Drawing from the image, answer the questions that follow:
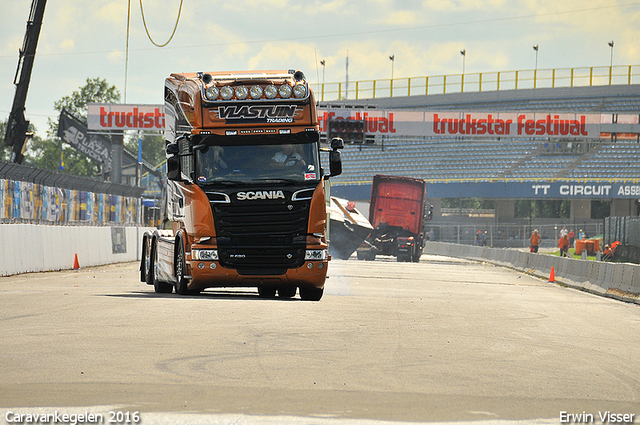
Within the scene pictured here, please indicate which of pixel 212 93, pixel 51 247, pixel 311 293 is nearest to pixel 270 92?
pixel 212 93

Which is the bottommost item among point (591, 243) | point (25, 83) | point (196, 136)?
point (591, 243)

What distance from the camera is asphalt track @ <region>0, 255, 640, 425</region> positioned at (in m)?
6.37

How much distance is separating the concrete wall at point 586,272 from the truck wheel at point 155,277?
10.5 m

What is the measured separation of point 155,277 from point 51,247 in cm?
884

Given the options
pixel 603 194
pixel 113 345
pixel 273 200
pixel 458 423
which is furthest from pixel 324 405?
pixel 603 194

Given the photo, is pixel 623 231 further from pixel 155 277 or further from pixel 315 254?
pixel 315 254

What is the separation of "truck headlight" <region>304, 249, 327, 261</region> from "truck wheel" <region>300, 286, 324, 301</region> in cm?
90

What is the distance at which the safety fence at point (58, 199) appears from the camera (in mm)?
24859

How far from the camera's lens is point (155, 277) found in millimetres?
16938

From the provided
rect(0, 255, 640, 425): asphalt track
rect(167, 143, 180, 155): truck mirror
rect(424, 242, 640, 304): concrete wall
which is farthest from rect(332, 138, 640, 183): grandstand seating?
rect(0, 255, 640, 425): asphalt track

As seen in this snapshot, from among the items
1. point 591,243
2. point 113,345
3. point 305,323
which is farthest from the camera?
point 591,243

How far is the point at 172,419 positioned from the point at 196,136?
337 inches

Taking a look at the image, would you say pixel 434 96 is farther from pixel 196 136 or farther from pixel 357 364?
pixel 357 364

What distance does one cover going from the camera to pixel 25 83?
39938 mm
